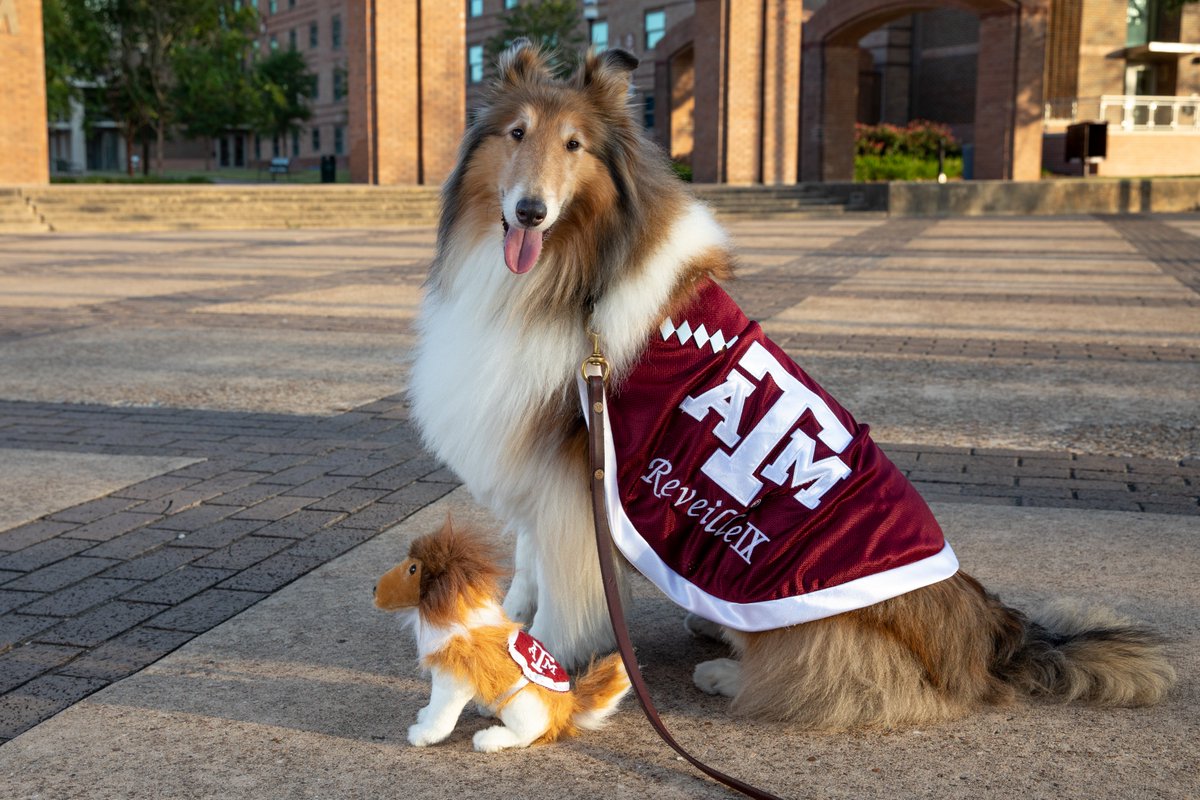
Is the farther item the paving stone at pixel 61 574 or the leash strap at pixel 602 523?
→ the paving stone at pixel 61 574

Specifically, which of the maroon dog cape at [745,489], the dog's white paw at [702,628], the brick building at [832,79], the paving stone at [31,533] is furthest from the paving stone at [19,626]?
the brick building at [832,79]

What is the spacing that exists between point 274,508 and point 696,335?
8.95ft

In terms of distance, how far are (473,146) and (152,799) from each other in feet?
6.55

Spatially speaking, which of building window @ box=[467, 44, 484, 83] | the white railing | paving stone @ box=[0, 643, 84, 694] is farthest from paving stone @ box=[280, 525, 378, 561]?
building window @ box=[467, 44, 484, 83]

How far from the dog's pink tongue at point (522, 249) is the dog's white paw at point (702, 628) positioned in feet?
4.55

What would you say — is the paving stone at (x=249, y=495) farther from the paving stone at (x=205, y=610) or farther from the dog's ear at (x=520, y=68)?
the dog's ear at (x=520, y=68)

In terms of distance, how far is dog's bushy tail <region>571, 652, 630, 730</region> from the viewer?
10.8 feet

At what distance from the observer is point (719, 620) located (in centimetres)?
331

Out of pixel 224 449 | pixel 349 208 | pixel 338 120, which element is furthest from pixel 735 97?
pixel 338 120

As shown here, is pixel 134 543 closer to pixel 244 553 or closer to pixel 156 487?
pixel 244 553

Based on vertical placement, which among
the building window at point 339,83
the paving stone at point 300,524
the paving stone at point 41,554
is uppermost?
the building window at point 339,83

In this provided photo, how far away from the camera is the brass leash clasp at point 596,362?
3.38 meters

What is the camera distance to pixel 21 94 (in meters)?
29.0

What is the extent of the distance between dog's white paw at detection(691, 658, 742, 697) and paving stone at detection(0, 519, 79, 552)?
9.58 ft
